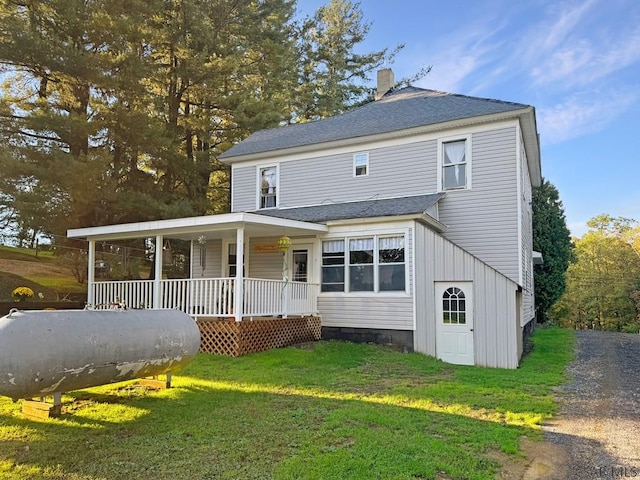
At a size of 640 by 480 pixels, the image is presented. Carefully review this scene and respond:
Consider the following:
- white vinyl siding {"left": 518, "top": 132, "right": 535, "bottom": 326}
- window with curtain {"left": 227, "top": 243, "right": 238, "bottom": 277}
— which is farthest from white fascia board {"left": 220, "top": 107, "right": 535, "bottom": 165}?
window with curtain {"left": 227, "top": 243, "right": 238, "bottom": 277}

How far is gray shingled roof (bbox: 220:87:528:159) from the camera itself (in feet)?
42.2

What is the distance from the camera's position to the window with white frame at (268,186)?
15.6 metres

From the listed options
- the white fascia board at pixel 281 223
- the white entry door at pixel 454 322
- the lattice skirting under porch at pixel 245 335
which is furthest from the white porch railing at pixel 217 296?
the white entry door at pixel 454 322

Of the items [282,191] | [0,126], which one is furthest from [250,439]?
[0,126]

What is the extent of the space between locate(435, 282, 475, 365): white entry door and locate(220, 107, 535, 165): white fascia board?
15.0 ft

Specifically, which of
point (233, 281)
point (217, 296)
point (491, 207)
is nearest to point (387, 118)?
point (491, 207)

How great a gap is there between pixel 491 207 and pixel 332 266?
4.42 meters

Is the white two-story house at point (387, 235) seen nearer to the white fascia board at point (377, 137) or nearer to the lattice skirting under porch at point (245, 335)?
the white fascia board at point (377, 137)

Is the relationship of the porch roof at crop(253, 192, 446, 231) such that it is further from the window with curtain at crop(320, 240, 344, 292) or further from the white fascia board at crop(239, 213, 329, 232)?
the window with curtain at crop(320, 240, 344, 292)

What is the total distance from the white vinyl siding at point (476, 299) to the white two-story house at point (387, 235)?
2cm

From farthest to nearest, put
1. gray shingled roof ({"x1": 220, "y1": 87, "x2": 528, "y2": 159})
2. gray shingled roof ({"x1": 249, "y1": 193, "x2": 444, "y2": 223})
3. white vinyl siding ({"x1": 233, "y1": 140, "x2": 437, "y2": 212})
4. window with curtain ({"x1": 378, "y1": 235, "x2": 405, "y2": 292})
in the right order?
white vinyl siding ({"x1": 233, "y1": 140, "x2": 437, "y2": 212}), gray shingled roof ({"x1": 220, "y1": 87, "x2": 528, "y2": 159}), gray shingled roof ({"x1": 249, "y1": 193, "x2": 444, "y2": 223}), window with curtain ({"x1": 378, "y1": 235, "x2": 405, "y2": 292})

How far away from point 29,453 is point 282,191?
38.3 ft

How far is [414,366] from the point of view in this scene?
941cm

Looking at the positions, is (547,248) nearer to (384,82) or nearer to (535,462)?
(384,82)
